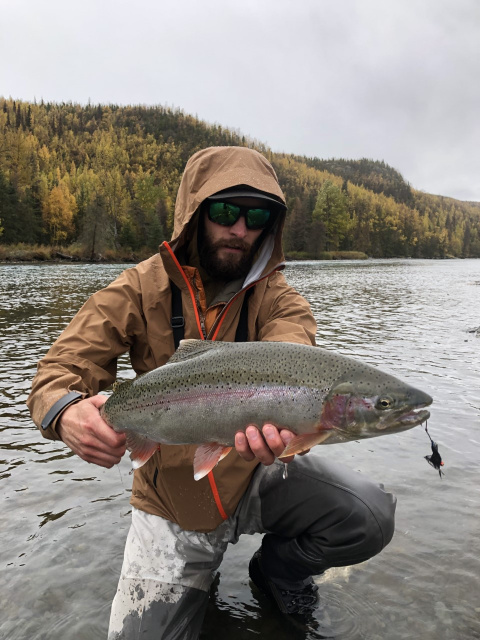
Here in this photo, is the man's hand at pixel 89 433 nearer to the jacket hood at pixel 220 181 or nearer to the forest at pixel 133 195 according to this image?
the jacket hood at pixel 220 181

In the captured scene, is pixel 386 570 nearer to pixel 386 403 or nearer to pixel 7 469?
pixel 386 403

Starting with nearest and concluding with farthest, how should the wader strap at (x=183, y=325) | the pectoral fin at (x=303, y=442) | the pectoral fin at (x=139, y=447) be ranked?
the pectoral fin at (x=303, y=442), the pectoral fin at (x=139, y=447), the wader strap at (x=183, y=325)

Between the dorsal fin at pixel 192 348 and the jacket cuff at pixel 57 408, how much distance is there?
51 cm

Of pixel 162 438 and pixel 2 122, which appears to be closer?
pixel 162 438

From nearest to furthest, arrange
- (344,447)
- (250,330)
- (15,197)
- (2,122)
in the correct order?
(250,330) → (344,447) → (15,197) → (2,122)

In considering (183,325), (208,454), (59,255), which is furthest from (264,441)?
(59,255)

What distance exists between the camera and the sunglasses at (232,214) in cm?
295

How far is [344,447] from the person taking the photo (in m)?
5.41

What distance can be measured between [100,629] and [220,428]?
1.56m

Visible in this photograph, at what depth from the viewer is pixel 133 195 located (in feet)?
322

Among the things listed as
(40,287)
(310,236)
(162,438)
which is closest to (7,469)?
(162,438)

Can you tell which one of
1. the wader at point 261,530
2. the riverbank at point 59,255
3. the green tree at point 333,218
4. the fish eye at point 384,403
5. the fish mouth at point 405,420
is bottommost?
the riverbank at point 59,255

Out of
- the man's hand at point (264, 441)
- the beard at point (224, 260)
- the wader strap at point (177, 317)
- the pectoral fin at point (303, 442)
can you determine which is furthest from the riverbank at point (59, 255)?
the pectoral fin at point (303, 442)

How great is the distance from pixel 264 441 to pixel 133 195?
102 metres
